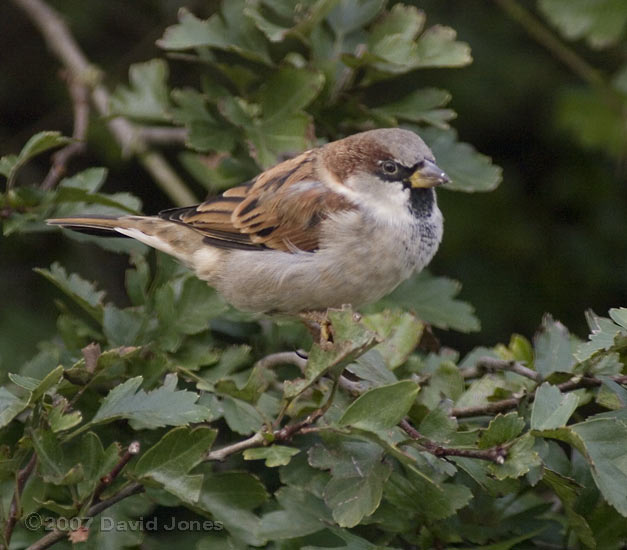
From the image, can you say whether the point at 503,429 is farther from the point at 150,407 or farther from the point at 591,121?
the point at 591,121

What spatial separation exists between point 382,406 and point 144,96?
Result: 1666mm

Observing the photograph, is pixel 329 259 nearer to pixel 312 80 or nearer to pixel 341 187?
pixel 341 187

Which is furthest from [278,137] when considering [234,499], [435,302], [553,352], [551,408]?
[551,408]

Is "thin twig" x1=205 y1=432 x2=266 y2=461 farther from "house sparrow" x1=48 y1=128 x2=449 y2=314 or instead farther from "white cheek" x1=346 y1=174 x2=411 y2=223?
"white cheek" x1=346 y1=174 x2=411 y2=223

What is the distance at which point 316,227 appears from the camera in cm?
278

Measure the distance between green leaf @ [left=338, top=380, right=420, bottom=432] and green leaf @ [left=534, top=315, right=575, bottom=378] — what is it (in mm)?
516

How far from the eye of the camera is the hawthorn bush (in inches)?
73.0

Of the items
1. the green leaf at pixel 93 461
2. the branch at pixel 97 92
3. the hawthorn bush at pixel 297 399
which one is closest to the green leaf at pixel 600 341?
the hawthorn bush at pixel 297 399

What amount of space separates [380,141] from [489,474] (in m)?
1.20

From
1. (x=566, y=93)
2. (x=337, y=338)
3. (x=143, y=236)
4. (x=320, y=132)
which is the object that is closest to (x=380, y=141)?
(x=320, y=132)

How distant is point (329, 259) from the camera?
2.70 metres

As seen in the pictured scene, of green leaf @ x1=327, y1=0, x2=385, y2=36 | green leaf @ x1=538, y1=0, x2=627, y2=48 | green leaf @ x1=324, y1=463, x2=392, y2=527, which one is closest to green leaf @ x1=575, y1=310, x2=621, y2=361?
green leaf @ x1=324, y1=463, x2=392, y2=527

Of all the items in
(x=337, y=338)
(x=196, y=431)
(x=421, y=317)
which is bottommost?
(x=421, y=317)

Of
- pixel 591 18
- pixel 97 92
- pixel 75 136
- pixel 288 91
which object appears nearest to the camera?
pixel 288 91
